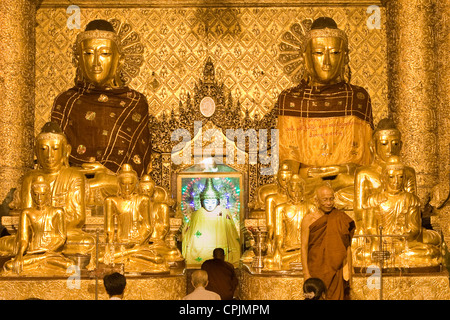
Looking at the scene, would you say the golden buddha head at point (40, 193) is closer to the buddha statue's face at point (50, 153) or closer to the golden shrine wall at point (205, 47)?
the buddha statue's face at point (50, 153)

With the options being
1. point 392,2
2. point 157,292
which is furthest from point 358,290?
point 392,2

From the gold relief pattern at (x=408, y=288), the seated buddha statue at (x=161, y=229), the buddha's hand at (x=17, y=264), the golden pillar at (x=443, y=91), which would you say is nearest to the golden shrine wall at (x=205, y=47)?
the golden pillar at (x=443, y=91)

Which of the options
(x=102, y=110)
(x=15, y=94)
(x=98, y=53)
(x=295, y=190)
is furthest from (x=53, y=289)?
(x=98, y=53)

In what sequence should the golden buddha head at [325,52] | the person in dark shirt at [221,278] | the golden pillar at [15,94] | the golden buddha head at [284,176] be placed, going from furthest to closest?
the golden buddha head at [325,52] < the golden pillar at [15,94] < the golden buddha head at [284,176] < the person in dark shirt at [221,278]

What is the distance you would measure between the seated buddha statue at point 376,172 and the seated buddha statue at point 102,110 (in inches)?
99.1

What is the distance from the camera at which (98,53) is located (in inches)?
360

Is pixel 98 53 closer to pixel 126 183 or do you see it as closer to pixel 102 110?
pixel 102 110

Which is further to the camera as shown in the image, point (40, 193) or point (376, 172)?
point (376, 172)

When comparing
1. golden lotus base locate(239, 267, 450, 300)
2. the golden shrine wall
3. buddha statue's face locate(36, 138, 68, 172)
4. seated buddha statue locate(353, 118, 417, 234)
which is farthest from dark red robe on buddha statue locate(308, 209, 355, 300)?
the golden shrine wall

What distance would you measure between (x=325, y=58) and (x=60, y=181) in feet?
10.7

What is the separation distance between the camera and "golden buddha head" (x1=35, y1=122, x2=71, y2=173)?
7.88 m

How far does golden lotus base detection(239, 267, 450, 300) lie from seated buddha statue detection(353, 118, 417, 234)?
26.1 inches

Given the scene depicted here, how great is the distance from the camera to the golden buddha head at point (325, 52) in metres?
9.12

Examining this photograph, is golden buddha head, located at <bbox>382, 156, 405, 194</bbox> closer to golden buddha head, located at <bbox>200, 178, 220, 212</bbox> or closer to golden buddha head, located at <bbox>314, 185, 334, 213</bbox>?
golden buddha head, located at <bbox>314, 185, 334, 213</bbox>
